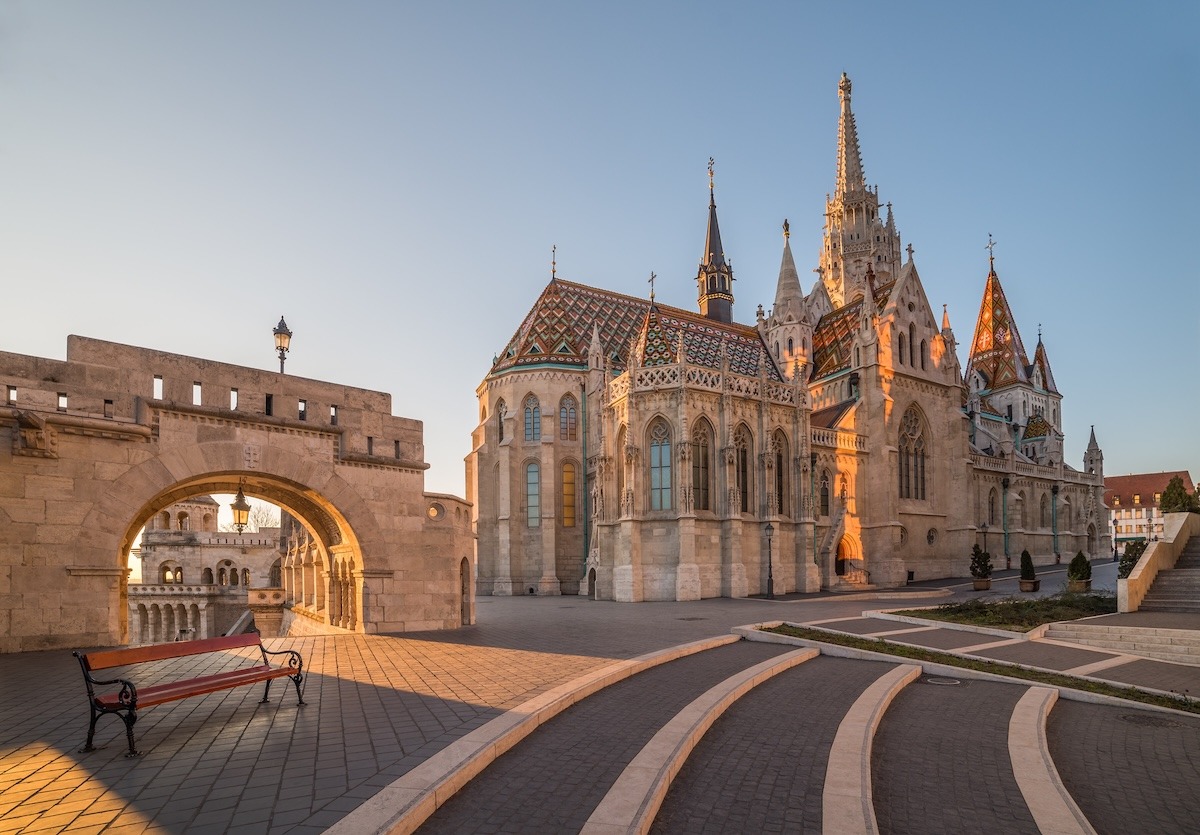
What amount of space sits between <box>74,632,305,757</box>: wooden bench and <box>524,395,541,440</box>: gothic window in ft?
93.6

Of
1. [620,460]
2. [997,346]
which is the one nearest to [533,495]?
[620,460]

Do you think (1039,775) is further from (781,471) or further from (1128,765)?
(781,471)

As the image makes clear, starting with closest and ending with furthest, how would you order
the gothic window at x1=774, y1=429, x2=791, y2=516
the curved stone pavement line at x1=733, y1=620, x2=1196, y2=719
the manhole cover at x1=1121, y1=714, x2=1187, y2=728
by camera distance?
the manhole cover at x1=1121, y1=714, x2=1187, y2=728
the curved stone pavement line at x1=733, y1=620, x2=1196, y2=719
the gothic window at x1=774, y1=429, x2=791, y2=516

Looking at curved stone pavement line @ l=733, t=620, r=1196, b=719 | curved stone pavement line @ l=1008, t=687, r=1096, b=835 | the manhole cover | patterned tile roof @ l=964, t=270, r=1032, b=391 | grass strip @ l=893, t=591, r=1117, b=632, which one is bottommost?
grass strip @ l=893, t=591, r=1117, b=632

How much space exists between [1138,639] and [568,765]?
544 inches

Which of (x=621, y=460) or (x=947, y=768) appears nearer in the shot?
(x=947, y=768)

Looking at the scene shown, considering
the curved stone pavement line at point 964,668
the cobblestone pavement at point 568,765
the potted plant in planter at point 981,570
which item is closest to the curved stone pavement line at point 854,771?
the cobblestone pavement at point 568,765

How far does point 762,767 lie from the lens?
22.0ft

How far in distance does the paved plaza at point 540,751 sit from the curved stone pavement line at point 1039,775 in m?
0.14

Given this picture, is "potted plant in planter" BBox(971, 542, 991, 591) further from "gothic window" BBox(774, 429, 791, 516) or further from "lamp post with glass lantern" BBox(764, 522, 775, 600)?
"lamp post with glass lantern" BBox(764, 522, 775, 600)

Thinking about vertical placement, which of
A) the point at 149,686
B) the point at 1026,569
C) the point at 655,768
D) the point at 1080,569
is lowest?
the point at 1026,569

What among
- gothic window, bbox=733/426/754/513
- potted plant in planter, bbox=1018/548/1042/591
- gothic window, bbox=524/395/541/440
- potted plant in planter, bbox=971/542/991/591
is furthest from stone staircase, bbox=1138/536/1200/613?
gothic window, bbox=524/395/541/440

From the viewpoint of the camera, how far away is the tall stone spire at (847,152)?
63781 mm

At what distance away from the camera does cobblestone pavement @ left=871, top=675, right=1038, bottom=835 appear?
18.7ft
